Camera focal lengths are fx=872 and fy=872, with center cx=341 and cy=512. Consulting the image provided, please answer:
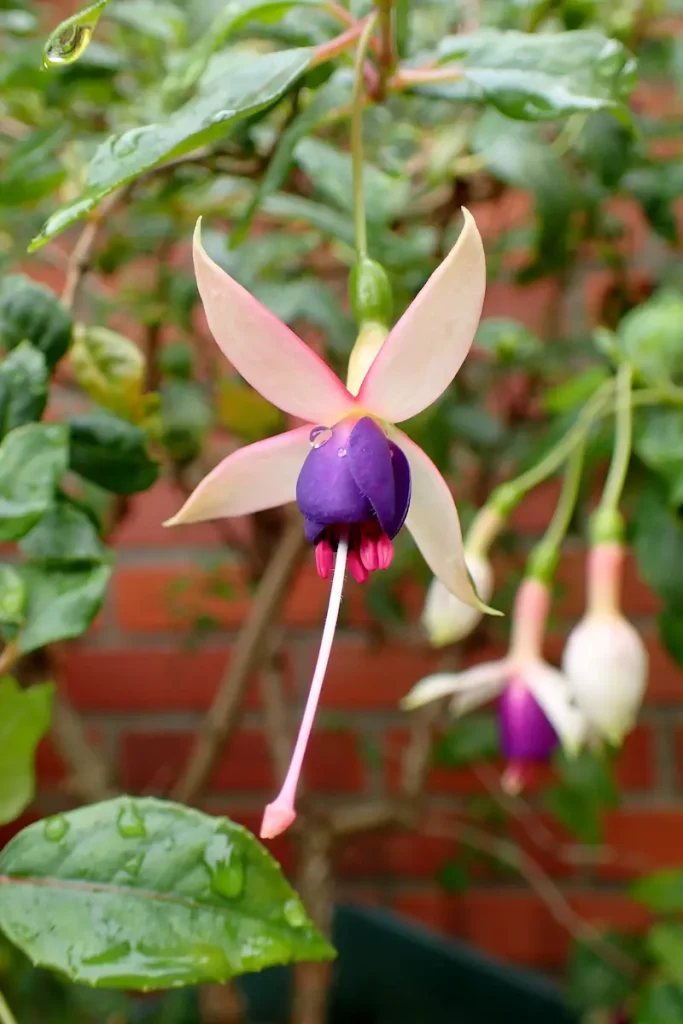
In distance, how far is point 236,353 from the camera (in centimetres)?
26

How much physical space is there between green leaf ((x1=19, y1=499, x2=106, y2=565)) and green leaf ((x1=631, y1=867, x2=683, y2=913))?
0.67 metres

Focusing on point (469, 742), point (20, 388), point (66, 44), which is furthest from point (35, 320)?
point (469, 742)

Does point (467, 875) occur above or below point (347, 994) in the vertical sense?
below

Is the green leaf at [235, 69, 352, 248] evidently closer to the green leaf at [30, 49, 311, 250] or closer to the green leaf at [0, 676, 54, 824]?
the green leaf at [30, 49, 311, 250]

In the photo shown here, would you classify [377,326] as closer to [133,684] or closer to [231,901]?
[231,901]

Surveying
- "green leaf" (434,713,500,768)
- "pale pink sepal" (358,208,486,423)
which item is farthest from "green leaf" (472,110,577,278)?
"green leaf" (434,713,500,768)

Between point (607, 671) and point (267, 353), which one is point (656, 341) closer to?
point (607, 671)

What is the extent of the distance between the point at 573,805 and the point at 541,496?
38 centimetres

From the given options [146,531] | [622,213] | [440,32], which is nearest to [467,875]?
[146,531]

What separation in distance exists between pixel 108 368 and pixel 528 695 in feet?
1.00

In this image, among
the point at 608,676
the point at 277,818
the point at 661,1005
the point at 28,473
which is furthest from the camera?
the point at 661,1005

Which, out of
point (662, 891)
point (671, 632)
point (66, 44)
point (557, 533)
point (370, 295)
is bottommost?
point (662, 891)

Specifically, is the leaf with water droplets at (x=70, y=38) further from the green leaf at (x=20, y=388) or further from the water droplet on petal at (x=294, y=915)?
the water droplet on petal at (x=294, y=915)

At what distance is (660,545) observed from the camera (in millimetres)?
543
